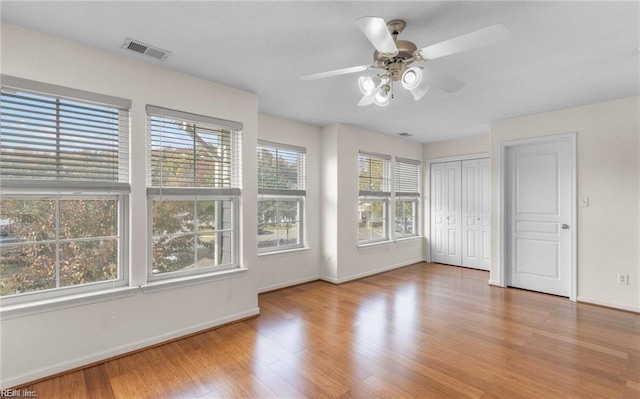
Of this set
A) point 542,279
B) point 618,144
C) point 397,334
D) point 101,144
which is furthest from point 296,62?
point 542,279

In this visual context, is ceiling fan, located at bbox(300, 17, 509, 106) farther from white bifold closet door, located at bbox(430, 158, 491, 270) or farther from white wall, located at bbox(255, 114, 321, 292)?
white bifold closet door, located at bbox(430, 158, 491, 270)

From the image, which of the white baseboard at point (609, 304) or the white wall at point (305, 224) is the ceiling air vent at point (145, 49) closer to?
the white wall at point (305, 224)

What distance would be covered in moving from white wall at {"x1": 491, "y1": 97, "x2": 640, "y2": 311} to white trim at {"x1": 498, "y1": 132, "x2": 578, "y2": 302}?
5 cm

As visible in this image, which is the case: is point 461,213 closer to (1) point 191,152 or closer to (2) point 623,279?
(2) point 623,279

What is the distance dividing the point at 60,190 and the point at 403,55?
275 cm

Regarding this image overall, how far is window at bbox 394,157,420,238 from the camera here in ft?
20.0

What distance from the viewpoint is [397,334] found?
3027mm

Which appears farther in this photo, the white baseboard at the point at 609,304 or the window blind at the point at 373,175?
the window blind at the point at 373,175

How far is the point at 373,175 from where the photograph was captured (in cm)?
558

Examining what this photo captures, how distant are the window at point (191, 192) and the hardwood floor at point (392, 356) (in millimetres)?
782

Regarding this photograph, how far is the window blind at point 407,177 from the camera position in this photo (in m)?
6.06

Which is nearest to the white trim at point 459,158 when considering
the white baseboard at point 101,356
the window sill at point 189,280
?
the window sill at point 189,280

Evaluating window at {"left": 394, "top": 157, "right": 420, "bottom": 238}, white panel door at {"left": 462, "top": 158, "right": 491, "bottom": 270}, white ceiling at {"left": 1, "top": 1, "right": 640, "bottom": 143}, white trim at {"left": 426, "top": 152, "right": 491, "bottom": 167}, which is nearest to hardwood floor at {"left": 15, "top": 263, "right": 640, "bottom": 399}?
white panel door at {"left": 462, "top": 158, "right": 491, "bottom": 270}

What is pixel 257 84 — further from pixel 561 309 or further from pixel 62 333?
pixel 561 309
